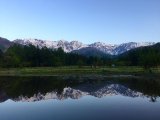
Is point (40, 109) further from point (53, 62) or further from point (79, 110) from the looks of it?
point (53, 62)

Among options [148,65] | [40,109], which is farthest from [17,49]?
[40,109]

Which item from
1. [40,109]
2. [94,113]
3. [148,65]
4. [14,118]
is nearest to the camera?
[14,118]

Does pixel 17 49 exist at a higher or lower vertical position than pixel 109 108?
higher

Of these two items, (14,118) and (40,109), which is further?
(40,109)

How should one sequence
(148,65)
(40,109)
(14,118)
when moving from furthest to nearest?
(148,65), (40,109), (14,118)

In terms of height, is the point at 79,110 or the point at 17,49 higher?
the point at 17,49

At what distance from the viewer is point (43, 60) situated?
604 ft

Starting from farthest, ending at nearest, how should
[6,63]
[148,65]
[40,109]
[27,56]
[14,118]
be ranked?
[27,56], [6,63], [148,65], [40,109], [14,118]

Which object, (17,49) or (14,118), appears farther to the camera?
(17,49)

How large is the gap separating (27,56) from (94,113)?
156 meters

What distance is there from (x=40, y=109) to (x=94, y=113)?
6927mm

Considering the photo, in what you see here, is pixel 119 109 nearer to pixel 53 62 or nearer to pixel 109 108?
pixel 109 108

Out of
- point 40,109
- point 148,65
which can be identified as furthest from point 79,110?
point 148,65

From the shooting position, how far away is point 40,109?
115 feet
